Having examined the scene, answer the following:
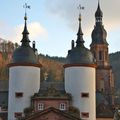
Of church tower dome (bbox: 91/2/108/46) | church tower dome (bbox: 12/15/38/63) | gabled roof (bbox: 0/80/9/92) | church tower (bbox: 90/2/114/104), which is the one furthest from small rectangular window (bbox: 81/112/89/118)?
church tower dome (bbox: 91/2/108/46)

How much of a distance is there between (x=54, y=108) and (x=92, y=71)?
8747 mm

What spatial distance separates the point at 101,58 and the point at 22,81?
1099 inches

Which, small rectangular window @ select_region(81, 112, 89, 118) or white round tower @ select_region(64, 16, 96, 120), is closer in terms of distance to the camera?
small rectangular window @ select_region(81, 112, 89, 118)

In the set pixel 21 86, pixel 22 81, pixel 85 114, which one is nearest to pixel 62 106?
pixel 85 114

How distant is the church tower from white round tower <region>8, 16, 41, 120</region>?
2291 cm

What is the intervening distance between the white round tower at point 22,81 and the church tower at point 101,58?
22.9m

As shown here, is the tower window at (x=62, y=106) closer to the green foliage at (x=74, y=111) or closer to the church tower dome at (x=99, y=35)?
the green foliage at (x=74, y=111)

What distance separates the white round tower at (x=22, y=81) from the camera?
7119 cm

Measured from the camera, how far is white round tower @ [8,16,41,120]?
234 feet

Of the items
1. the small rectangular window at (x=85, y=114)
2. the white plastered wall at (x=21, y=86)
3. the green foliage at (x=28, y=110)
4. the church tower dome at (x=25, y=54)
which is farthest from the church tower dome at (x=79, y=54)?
the green foliage at (x=28, y=110)

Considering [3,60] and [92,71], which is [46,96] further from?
[3,60]

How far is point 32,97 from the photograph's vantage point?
7175 cm

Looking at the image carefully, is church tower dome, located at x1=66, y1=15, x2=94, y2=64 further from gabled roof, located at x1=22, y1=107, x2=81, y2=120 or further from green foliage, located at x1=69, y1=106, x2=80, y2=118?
gabled roof, located at x1=22, y1=107, x2=81, y2=120

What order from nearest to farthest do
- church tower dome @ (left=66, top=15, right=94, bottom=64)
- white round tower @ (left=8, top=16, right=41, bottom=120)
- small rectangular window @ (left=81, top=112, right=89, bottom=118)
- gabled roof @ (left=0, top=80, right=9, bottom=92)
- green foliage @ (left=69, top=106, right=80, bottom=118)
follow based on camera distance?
green foliage @ (left=69, top=106, right=80, bottom=118) < small rectangular window @ (left=81, top=112, right=89, bottom=118) < white round tower @ (left=8, top=16, right=41, bottom=120) < church tower dome @ (left=66, top=15, right=94, bottom=64) < gabled roof @ (left=0, top=80, right=9, bottom=92)
